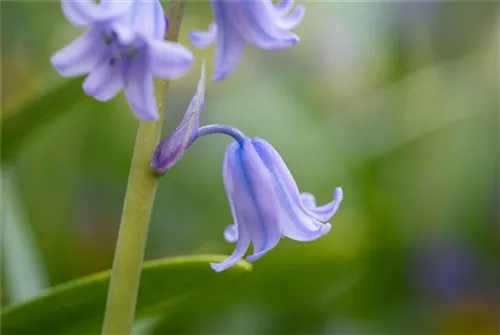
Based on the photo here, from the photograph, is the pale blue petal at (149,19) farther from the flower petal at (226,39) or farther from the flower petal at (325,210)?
the flower petal at (325,210)

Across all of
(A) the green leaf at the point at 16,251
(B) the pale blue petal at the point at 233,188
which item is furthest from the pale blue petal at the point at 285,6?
(A) the green leaf at the point at 16,251

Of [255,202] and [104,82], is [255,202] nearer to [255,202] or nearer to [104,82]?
[255,202]

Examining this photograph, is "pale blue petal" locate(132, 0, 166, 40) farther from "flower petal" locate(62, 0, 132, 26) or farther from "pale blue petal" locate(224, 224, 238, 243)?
"pale blue petal" locate(224, 224, 238, 243)

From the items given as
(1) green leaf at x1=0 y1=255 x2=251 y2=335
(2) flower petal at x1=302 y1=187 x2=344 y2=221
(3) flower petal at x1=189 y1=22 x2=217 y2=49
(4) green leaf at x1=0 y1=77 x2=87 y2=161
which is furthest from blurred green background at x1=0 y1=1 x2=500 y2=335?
(3) flower petal at x1=189 y1=22 x2=217 y2=49

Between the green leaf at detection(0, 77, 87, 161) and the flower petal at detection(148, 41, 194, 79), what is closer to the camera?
the flower petal at detection(148, 41, 194, 79)

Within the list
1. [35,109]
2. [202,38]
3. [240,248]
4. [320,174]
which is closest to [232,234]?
[240,248]

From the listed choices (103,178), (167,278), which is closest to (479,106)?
(103,178)
